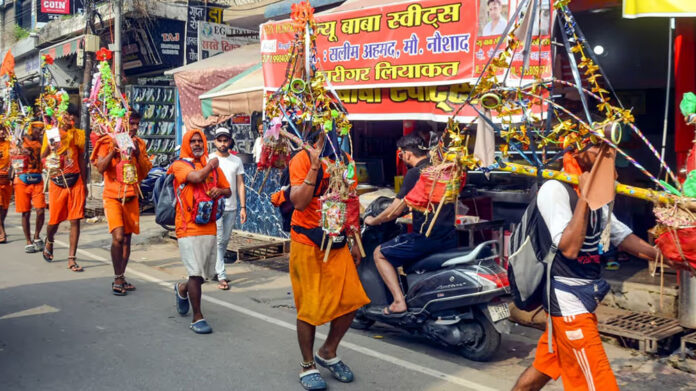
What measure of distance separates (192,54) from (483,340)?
1290cm

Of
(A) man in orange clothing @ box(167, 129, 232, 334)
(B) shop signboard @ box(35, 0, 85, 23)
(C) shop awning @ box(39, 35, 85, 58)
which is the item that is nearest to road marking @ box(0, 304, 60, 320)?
(A) man in orange clothing @ box(167, 129, 232, 334)

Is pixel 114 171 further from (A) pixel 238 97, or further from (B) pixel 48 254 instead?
(A) pixel 238 97

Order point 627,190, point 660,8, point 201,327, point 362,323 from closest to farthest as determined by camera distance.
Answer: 1. point 627,190
2. point 660,8
3. point 201,327
4. point 362,323

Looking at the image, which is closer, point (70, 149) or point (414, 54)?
point (414, 54)

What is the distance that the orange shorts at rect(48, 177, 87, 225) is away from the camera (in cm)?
873

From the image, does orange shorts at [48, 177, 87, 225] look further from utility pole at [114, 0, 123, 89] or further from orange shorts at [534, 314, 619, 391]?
orange shorts at [534, 314, 619, 391]

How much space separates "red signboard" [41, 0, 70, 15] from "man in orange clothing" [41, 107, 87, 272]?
40.8ft

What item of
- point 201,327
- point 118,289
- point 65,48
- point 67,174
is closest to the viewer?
point 201,327

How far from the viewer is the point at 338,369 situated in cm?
490

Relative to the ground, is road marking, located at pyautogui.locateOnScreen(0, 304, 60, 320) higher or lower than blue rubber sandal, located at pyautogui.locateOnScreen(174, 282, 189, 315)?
lower

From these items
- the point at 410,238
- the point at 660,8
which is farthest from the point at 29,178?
the point at 660,8

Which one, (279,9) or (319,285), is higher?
(279,9)

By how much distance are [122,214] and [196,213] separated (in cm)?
180

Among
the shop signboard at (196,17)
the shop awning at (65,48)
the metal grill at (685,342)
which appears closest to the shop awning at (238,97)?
the shop signboard at (196,17)
